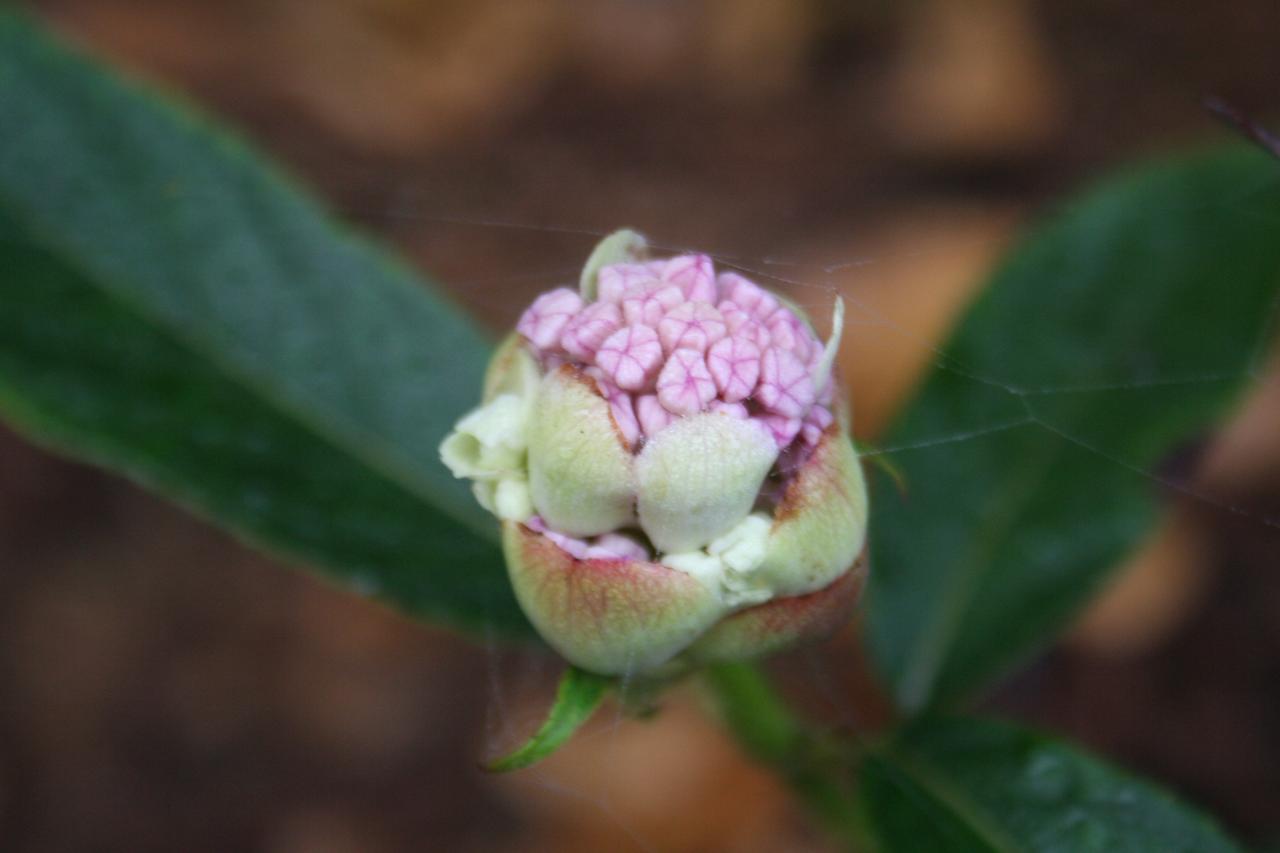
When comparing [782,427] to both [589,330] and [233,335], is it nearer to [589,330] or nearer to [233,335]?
[589,330]

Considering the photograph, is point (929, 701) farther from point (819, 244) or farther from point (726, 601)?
point (819, 244)

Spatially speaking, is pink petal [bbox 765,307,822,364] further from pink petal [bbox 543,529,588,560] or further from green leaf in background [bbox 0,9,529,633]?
green leaf in background [bbox 0,9,529,633]

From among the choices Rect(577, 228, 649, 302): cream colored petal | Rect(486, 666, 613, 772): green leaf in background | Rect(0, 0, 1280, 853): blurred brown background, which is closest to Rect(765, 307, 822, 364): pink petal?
Rect(577, 228, 649, 302): cream colored petal

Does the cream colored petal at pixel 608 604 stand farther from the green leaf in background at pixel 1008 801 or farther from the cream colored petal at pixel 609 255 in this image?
the green leaf in background at pixel 1008 801

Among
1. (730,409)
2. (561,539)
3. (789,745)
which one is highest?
(730,409)

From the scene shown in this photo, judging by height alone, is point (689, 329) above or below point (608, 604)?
above

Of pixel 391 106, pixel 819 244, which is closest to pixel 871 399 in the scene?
pixel 819 244

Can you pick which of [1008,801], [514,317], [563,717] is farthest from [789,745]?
[514,317]

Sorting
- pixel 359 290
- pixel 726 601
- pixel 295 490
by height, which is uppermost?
pixel 726 601
